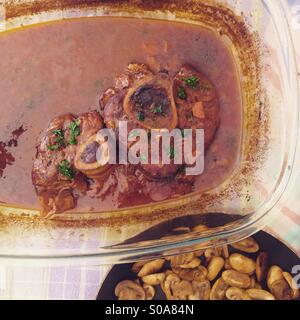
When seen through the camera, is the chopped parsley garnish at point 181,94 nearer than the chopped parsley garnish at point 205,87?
Yes

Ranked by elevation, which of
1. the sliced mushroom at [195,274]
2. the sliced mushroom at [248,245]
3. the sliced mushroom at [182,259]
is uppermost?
the sliced mushroom at [248,245]

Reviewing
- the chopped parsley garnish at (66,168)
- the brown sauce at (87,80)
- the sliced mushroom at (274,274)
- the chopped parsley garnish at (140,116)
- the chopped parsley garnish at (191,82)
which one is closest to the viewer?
the sliced mushroom at (274,274)

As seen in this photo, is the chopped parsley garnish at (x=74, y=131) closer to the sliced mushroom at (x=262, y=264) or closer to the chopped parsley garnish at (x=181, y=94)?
the chopped parsley garnish at (x=181, y=94)

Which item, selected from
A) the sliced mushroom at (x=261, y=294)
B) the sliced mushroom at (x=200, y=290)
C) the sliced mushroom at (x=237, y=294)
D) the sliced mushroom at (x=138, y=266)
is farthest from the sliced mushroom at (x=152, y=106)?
the sliced mushroom at (x=261, y=294)

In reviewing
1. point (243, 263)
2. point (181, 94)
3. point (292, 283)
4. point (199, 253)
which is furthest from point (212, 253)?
point (181, 94)

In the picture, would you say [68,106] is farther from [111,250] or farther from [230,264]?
[230,264]

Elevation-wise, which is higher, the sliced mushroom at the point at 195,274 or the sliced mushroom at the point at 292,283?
the sliced mushroom at the point at 195,274

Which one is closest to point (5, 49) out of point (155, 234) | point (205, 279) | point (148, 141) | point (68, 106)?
point (68, 106)
